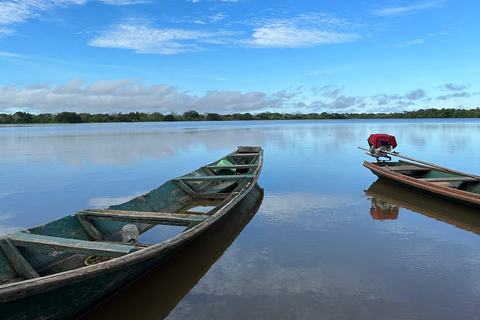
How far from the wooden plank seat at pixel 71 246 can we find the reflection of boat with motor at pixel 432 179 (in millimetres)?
7708

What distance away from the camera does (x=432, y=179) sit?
30.2ft

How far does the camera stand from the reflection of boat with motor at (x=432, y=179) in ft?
26.0

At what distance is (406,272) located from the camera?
4.95 metres

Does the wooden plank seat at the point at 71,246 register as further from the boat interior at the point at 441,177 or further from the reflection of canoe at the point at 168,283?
the boat interior at the point at 441,177

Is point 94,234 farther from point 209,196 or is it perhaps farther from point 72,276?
point 209,196

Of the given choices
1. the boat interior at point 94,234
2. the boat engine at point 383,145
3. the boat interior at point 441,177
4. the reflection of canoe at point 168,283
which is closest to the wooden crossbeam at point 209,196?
the boat interior at point 94,234

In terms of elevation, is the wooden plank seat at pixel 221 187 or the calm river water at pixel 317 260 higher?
the wooden plank seat at pixel 221 187

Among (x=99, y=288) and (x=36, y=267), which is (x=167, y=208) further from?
(x=99, y=288)

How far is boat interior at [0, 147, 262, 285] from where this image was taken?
4105 millimetres

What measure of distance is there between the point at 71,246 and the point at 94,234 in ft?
4.55

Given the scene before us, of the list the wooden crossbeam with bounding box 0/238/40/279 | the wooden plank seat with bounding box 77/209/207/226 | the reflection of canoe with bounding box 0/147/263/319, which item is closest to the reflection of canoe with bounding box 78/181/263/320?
the reflection of canoe with bounding box 0/147/263/319

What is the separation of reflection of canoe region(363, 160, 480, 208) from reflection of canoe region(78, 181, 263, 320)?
18.0ft

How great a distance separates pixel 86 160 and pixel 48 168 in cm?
271

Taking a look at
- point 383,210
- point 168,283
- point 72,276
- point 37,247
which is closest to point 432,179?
point 383,210
